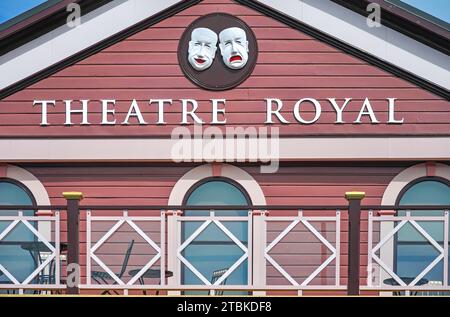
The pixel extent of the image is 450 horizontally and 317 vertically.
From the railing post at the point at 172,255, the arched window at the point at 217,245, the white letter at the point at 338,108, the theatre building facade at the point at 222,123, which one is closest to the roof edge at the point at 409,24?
the theatre building facade at the point at 222,123

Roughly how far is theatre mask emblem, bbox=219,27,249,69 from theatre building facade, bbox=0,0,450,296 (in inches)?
0.7

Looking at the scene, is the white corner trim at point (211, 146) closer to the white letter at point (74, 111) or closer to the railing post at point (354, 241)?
the white letter at point (74, 111)

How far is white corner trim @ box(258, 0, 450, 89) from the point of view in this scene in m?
5.30

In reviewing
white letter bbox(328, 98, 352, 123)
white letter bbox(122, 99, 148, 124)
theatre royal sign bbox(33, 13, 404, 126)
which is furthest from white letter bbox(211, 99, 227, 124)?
white letter bbox(328, 98, 352, 123)

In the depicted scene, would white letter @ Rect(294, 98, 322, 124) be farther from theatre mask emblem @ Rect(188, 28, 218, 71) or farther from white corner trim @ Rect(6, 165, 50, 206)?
white corner trim @ Rect(6, 165, 50, 206)

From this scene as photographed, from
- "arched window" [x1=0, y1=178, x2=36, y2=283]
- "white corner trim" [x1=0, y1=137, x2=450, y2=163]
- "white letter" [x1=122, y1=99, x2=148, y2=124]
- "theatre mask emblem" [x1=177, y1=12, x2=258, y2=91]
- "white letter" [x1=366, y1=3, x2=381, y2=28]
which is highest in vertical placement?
"white letter" [x1=366, y1=3, x2=381, y2=28]

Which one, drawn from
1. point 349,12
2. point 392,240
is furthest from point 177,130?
point 392,240

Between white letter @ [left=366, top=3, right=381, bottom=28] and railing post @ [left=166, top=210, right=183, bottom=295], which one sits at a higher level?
white letter @ [left=366, top=3, right=381, bottom=28]

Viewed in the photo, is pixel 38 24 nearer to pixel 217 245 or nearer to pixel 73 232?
pixel 73 232

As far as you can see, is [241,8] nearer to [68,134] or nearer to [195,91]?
[195,91]

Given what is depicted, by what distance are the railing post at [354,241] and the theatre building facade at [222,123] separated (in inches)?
39.0

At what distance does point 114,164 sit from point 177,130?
100cm

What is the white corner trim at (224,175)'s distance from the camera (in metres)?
5.46

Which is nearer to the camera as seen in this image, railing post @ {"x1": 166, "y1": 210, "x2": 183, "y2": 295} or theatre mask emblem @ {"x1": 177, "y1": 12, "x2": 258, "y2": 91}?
railing post @ {"x1": 166, "y1": 210, "x2": 183, "y2": 295}
